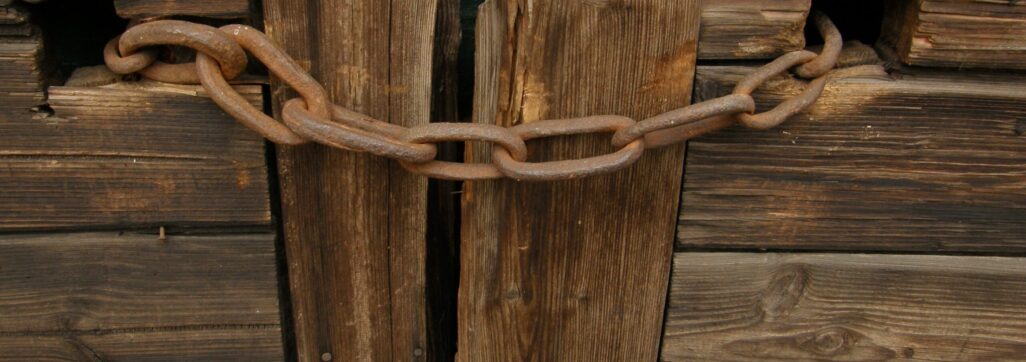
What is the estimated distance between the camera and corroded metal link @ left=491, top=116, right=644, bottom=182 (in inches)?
37.0

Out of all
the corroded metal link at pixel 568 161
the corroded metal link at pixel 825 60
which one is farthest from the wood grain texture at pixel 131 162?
the corroded metal link at pixel 825 60

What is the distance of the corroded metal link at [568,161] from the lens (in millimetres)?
939

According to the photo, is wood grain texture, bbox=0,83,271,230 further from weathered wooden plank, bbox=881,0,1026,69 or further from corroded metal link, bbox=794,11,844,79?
weathered wooden plank, bbox=881,0,1026,69

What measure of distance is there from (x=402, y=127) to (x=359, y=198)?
0.17 metres

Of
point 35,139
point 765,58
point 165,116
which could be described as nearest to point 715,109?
point 765,58

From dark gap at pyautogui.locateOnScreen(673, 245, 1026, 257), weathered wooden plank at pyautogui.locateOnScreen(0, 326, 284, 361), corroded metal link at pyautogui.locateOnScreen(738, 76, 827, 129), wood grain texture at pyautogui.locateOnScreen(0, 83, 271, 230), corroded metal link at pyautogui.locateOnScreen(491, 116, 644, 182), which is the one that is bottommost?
weathered wooden plank at pyautogui.locateOnScreen(0, 326, 284, 361)

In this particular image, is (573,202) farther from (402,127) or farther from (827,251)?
(827,251)

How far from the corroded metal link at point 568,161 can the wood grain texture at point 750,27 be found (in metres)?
0.18

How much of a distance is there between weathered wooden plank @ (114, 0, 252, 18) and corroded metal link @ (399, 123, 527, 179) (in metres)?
0.29

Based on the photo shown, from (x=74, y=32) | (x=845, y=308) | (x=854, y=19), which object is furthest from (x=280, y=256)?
(x=854, y=19)

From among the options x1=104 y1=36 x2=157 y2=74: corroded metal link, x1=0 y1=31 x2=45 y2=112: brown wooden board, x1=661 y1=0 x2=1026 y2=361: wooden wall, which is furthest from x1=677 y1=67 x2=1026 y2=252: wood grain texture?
x1=0 y1=31 x2=45 y2=112: brown wooden board

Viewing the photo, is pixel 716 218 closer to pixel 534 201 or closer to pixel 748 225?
pixel 748 225

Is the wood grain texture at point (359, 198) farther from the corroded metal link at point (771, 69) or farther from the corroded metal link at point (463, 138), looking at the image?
the corroded metal link at point (771, 69)

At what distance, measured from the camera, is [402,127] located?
3.31 feet
